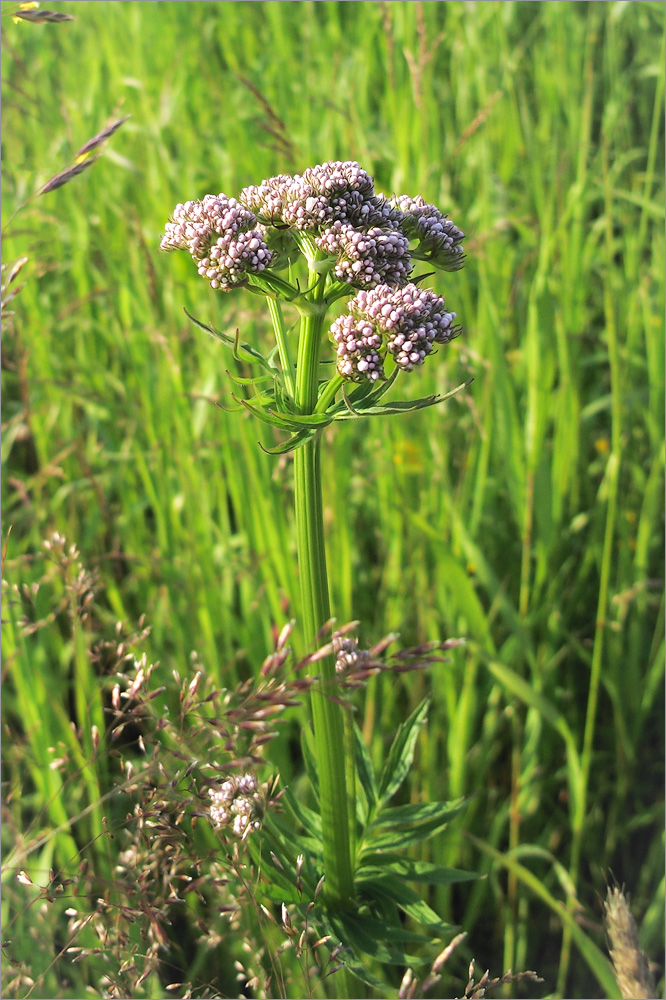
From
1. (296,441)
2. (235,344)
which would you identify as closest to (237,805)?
(296,441)

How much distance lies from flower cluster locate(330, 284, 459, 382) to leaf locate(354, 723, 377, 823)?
715 millimetres

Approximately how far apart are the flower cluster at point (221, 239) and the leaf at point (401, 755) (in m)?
0.79

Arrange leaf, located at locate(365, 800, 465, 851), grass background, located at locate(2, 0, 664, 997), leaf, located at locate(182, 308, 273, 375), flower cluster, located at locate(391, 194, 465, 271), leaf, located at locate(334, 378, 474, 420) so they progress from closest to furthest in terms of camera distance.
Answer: leaf, located at locate(334, 378, 474, 420)
leaf, located at locate(182, 308, 273, 375)
flower cluster, located at locate(391, 194, 465, 271)
leaf, located at locate(365, 800, 465, 851)
grass background, located at locate(2, 0, 664, 997)

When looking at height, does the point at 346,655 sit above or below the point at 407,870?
above

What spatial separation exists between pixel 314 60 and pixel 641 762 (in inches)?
122

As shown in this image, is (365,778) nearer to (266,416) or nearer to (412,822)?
(412,822)

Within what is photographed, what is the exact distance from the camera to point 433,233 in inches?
49.9

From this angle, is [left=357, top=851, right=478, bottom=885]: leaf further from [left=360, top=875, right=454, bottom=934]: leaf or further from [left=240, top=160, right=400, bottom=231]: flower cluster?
[left=240, top=160, right=400, bottom=231]: flower cluster

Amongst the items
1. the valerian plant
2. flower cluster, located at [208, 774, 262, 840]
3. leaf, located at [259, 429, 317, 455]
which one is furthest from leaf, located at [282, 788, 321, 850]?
leaf, located at [259, 429, 317, 455]

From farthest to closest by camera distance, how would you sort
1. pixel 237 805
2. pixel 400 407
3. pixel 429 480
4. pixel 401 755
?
pixel 429 480 < pixel 401 755 < pixel 237 805 < pixel 400 407

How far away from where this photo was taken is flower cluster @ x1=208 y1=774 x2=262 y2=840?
1164mm

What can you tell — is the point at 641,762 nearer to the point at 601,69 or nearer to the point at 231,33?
the point at 601,69

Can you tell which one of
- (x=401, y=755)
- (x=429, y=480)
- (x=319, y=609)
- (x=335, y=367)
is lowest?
(x=401, y=755)

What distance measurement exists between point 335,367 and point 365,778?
30.1 inches
